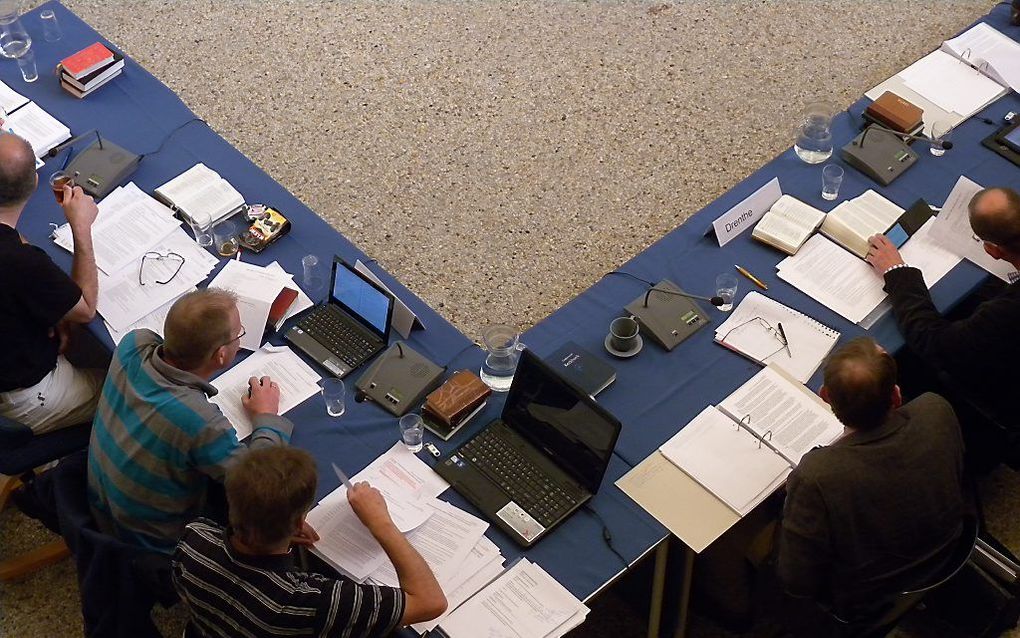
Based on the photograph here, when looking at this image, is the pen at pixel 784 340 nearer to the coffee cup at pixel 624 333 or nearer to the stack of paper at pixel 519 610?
the coffee cup at pixel 624 333

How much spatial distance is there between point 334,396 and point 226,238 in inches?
33.2

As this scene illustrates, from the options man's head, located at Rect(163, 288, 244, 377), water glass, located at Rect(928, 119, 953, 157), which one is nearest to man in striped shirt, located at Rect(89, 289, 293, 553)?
man's head, located at Rect(163, 288, 244, 377)

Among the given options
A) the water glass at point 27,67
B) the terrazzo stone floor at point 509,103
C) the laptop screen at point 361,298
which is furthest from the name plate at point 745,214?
the water glass at point 27,67

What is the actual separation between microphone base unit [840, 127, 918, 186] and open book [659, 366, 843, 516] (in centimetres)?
102

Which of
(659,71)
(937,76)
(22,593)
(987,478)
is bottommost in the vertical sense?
(22,593)

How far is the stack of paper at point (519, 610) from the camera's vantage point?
281 cm

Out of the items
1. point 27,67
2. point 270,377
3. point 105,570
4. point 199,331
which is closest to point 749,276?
point 270,377

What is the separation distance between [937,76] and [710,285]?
1500 mm

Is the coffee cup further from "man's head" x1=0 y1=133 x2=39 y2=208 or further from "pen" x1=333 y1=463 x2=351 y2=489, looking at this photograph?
"man's head" x1=0 y1=133 x2=39 y2=208

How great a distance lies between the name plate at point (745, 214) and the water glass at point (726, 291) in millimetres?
205

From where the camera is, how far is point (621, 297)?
3.65 metres

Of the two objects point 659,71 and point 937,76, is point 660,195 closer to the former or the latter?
point 659,71

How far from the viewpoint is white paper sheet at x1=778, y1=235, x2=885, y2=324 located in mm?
3609

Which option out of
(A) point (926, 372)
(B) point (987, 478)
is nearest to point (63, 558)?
(A) point (926, 372)
